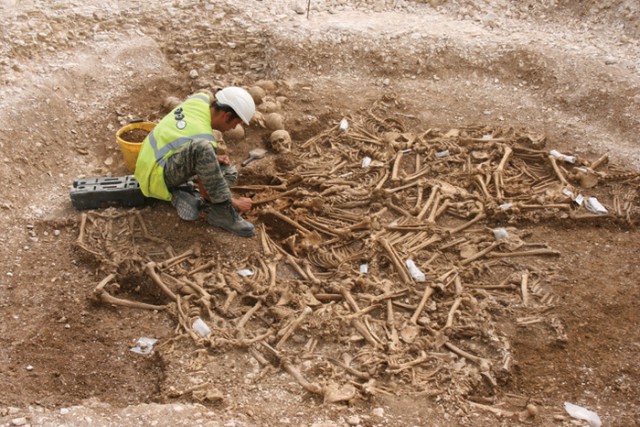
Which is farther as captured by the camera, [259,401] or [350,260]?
[350,260]

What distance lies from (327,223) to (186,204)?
3.94 feet

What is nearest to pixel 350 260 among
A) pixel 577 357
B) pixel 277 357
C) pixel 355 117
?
pixel 277 357

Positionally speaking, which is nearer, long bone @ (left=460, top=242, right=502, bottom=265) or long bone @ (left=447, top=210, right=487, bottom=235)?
long bone @ (left=460, top=242, right=502, bottom=265)

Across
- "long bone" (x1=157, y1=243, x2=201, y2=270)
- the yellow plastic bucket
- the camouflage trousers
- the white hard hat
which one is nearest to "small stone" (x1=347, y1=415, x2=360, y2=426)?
"long bone" (x1=157, y1=243, x2=201, y2=270)

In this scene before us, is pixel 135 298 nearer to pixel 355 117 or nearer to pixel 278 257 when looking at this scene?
pixel 278 257

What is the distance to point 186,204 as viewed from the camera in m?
4.73

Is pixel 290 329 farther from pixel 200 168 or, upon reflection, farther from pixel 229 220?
pixel 200 168

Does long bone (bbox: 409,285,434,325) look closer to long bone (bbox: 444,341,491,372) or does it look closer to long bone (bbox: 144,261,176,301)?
long bone (bbox: 444,341,491,372)

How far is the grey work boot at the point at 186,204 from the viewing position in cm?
472

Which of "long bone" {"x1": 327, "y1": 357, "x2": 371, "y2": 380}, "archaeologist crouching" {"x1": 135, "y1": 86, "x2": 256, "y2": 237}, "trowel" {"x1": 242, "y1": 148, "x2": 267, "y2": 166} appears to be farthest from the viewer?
"trowel" {"x1": 242, "y1": 148, "x2": 267, "y2": 166}

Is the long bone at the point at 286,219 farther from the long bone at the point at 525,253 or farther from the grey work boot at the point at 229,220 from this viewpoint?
the long bone at the point at 525,253

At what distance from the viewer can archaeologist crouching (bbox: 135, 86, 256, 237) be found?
4.52 m

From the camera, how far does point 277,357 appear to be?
3801 millimetres

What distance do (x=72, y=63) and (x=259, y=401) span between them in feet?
16.1
